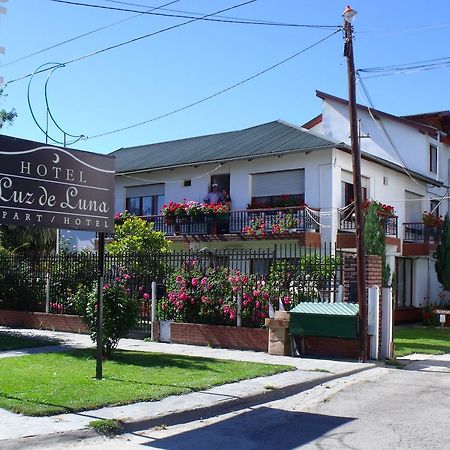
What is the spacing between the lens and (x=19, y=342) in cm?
1448

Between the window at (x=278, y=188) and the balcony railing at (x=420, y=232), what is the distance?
6395 millimetres

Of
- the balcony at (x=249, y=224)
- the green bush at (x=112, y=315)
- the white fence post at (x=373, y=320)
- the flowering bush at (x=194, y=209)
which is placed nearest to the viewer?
the green bush at (x=112, y=315)

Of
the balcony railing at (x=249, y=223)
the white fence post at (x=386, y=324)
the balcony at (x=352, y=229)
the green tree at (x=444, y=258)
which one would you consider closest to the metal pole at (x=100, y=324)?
the white fence post at (x=386, y=324)

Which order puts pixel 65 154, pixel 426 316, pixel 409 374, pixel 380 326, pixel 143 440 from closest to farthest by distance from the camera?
pixel 143 440 → pixel 65 154 → pixel 409 374 → pixel 380 326 → pixel 426 316

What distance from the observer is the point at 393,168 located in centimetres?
2636

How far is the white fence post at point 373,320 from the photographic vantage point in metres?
13.2

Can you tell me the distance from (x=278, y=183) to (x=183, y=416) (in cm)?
1723

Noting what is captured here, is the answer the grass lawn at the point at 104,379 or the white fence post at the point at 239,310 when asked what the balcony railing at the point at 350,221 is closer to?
the white fence post at the point at 239,310

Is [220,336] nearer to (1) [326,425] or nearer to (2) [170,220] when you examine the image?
(1) [326,425]

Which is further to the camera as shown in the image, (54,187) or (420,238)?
(420,238)

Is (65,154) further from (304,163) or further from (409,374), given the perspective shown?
(304,163)

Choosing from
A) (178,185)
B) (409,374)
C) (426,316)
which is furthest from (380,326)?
(178,185)

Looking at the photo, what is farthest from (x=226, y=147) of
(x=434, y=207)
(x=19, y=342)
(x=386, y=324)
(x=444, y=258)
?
(x=386, y=324)

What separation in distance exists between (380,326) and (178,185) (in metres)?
15.6
